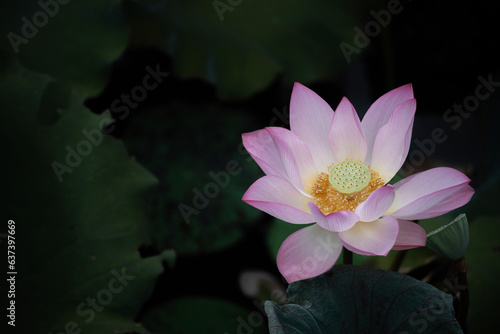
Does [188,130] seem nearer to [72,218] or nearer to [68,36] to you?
[68,36]

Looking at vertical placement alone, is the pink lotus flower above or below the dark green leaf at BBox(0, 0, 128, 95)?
below

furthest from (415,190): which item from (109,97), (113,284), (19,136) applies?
(109,97)

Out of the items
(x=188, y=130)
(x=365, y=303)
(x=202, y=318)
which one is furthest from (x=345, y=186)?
(x=188, y=130)

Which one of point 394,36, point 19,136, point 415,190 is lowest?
point 394,36

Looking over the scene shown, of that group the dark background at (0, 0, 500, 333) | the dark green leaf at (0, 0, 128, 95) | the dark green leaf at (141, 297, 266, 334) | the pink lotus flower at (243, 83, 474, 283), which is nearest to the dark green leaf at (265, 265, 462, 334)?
the pink lotus flower at (243, 83, 474, 283)

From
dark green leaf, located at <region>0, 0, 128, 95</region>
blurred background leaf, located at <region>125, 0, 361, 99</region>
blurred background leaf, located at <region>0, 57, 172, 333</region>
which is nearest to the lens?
blurred background leaf, located at <region>0, 57, 172, 333</region>

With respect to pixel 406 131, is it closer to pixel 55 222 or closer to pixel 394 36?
pixel 55 222

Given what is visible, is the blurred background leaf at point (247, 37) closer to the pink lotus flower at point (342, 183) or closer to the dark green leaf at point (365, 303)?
the pink lotus flower at point (342, 183)

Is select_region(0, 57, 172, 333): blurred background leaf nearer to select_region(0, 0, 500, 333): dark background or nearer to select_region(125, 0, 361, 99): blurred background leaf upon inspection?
select_region(0, 0, 500, 333): dark background
